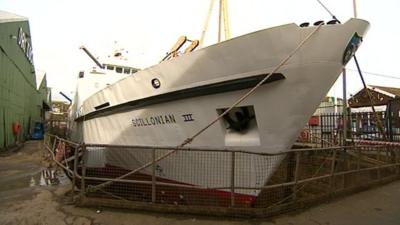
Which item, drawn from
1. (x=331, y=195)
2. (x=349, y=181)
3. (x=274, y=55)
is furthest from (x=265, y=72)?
(x=349, y=181)

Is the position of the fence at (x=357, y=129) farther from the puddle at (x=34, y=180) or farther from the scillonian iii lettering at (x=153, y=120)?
the puddle at (x=34, y=180)

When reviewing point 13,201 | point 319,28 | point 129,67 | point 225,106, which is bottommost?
point 13,201

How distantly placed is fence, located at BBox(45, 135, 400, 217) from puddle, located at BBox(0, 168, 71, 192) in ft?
3.70

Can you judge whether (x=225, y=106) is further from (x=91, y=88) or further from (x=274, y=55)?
(x=91, y=88)

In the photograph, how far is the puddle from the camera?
6855mm

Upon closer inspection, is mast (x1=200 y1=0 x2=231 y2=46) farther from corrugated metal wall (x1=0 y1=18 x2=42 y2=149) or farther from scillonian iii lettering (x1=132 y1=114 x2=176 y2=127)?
corrugated metal wall (x1=0 y1=18 x2=42 y2=149)

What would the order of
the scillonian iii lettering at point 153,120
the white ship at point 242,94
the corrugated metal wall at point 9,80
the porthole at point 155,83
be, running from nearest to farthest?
1. the white ship at point 242,94
2. the scillonian iii lettering at point 153,120
3. the porthole at point 155,83
4. the corrugated metal wall at point 9,80

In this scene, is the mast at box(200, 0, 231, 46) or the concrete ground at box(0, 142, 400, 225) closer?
the concrete ground at box(0, 142, 400, 225)

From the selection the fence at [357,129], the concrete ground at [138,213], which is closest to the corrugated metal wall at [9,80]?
the concrete ground at [138,213]

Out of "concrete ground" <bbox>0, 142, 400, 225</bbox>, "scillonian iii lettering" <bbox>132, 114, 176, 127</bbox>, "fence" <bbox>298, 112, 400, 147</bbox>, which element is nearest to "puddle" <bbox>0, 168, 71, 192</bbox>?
"concrete ground" <bbox>0, 142, 400, 225</bbox>

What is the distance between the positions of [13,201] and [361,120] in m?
14.0

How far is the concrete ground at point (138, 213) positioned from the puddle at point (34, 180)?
291 mm

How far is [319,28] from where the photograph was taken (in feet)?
16.5

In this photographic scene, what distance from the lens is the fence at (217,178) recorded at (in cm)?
504
